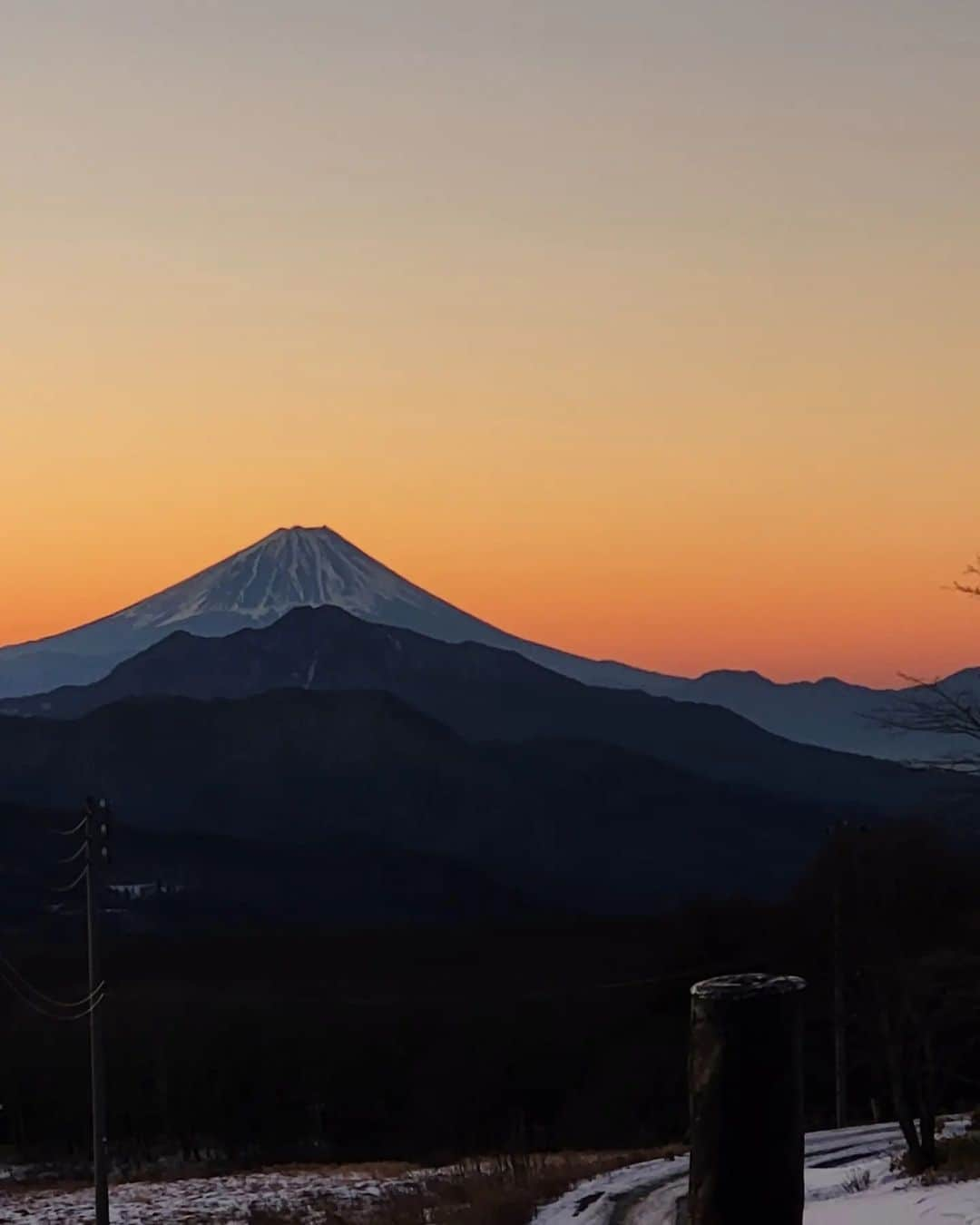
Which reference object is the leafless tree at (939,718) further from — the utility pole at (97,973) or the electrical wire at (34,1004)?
the electrical wire at (34,1004)

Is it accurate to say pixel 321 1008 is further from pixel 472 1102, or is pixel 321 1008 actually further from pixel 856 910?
pixel 856 910

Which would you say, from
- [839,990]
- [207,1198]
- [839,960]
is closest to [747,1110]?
[207,1198]

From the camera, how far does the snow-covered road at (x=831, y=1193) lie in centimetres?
1192

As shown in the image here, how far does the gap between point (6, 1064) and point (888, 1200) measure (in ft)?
234

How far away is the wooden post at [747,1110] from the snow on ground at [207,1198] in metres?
24.4

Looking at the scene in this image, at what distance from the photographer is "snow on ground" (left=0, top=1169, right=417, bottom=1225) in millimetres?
30203

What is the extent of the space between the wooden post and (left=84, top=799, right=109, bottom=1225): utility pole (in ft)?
81.4

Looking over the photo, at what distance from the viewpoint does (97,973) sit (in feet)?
89.0

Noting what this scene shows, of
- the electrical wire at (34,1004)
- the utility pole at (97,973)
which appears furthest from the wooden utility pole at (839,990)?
the electrical wire at (34,1004)

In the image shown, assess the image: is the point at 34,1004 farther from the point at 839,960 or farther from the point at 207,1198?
the point at 839,960

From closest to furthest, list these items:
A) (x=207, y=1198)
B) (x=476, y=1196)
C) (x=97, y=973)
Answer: (x=476, y=1196) → (x=97, y=973) → (x=207, y=1198)

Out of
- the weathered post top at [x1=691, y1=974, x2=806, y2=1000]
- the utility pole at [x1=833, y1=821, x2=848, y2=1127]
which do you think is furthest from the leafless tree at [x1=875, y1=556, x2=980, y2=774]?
the utility pole at [x1=833, y1=821, x2=848, y2=1127]

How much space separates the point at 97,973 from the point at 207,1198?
435 inches

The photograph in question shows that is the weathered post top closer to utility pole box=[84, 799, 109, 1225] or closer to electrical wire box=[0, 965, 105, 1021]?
utility pole box=[84, 799, 109, 1225]
